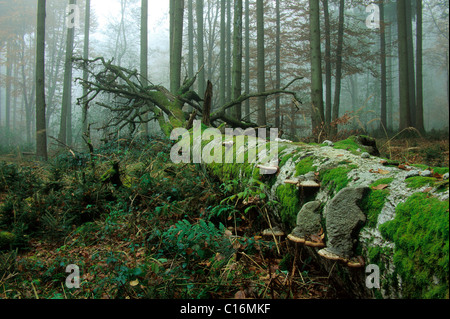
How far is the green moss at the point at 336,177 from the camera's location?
2066mm

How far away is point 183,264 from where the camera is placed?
2.42m

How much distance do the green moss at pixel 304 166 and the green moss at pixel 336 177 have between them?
197 millimetres

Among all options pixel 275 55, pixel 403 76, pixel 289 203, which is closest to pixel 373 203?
pixel 289 203

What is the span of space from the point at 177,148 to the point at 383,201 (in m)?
4.79

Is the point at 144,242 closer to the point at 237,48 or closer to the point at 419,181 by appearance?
the point at 419,181

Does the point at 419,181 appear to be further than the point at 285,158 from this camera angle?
No

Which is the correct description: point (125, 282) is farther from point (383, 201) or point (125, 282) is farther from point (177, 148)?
point (177, 148)

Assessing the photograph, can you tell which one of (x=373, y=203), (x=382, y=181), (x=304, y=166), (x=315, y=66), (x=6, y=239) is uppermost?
(x=315, y=66)

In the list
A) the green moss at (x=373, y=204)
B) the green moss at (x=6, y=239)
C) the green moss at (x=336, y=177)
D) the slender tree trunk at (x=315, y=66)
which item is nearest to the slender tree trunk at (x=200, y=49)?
the slender tree trunk at (x=315, y=66)

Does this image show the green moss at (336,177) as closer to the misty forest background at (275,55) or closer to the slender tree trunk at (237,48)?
the misty forest background at (275,55)

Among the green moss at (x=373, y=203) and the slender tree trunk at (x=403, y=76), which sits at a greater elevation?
the slender tree trunk at (x=403, y=76)

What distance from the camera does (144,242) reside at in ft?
10.1

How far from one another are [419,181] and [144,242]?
8.95 feet

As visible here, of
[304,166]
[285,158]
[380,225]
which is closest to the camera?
[380,225]
